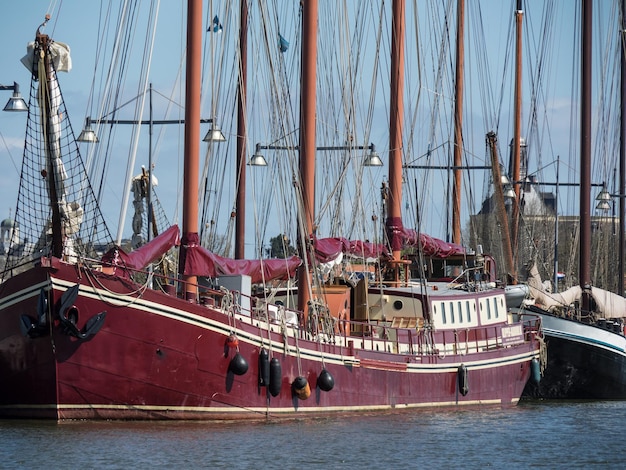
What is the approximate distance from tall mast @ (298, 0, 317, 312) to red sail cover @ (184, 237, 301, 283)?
1.87 ft

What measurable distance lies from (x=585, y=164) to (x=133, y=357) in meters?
28.1

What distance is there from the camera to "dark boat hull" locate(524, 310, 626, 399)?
4988 cm

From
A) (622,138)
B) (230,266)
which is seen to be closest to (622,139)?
(622,138)

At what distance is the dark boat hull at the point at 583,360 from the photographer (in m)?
49.9

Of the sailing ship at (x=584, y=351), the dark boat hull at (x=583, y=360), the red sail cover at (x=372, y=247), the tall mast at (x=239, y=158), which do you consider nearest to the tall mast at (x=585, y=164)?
the sailing ship at (x=584, y=351)

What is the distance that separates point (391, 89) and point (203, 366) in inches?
807

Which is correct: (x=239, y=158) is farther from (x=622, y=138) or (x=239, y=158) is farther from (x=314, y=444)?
(x=622, y=138)

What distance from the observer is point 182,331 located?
Result: 3247 centimetres

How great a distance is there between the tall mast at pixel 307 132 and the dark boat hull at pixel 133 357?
3856 millimetres

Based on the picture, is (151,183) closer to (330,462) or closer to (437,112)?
(437,112)

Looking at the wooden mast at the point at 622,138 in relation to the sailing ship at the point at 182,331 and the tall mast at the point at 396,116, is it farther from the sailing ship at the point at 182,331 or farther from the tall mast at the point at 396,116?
the sailing ship at the point at 182,331

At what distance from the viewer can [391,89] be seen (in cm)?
5103

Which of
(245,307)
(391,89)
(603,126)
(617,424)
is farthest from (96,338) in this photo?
(603,126)

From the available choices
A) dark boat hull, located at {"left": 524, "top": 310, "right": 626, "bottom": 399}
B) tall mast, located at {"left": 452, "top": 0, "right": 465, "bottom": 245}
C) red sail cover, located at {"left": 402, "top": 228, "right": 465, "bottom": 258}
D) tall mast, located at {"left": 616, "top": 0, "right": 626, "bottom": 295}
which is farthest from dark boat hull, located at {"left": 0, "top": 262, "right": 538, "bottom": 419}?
tall mast, located at {"left": 616, "top": 0, "right": 626, "bottom": 295}
